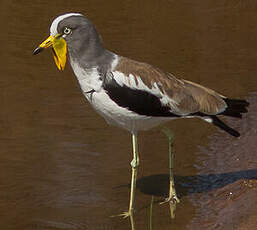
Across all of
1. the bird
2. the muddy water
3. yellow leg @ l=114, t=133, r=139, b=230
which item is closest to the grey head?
the bird

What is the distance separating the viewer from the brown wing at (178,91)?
695cm

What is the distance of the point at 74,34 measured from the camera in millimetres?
6781

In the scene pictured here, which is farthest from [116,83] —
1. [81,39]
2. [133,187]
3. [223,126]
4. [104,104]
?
[223,126]

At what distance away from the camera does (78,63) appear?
6809 millimetres

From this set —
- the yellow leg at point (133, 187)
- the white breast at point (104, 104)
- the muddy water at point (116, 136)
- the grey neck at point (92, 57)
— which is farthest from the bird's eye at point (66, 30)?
the muddy water at point (116, 136)

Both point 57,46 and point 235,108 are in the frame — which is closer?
point 57,46

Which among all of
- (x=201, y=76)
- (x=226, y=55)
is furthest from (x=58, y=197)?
(x=226, y=55)

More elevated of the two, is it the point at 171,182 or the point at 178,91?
the point at 178,91

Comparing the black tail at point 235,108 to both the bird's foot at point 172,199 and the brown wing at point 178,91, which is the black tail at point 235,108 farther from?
the bird's foot at point 172,199

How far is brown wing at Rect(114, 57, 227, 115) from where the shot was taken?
22.8 ft

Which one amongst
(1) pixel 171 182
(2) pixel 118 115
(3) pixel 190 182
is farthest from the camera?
(3) pixel 190 182

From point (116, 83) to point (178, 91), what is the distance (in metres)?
0.69

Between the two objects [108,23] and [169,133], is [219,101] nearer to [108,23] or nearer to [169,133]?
[169,133]

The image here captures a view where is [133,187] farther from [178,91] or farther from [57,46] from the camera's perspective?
[57,46]
